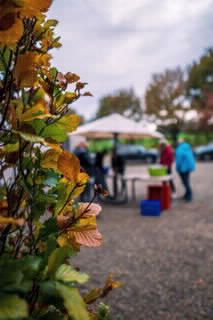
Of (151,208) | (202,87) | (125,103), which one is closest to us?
(151,208)

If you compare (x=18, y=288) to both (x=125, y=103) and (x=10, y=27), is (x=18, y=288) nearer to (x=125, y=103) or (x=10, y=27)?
(x=10, y=27)

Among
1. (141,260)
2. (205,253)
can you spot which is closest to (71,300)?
(141,260)

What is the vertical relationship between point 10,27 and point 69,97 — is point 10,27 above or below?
above

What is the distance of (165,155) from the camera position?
37.7 feet

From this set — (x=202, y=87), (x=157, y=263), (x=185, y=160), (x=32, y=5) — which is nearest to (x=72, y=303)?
(x=32, y=5)

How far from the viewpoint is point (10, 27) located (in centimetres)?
102

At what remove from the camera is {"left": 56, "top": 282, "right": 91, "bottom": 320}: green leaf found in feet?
3.10

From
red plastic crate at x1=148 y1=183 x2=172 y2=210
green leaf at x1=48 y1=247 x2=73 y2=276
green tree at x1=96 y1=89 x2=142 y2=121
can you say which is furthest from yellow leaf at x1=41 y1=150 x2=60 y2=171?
green tree at x1=96 y1=89 x2=142 y2=121

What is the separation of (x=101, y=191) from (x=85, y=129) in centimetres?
835

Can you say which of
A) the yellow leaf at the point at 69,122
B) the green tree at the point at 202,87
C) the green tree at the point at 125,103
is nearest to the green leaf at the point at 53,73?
the yellow leaf at the point at 69,122

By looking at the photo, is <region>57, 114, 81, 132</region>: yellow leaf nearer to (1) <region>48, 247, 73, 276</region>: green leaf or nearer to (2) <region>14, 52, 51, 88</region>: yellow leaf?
(2) <region>14, 52, 51, 88</region>: yellow leaf

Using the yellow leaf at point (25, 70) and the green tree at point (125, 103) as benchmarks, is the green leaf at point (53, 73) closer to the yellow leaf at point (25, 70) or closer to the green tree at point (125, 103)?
the yellow leaf at point (25, 70)

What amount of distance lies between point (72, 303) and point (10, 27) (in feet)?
2.50

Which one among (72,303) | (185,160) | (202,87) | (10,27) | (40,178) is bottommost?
(185,160)
